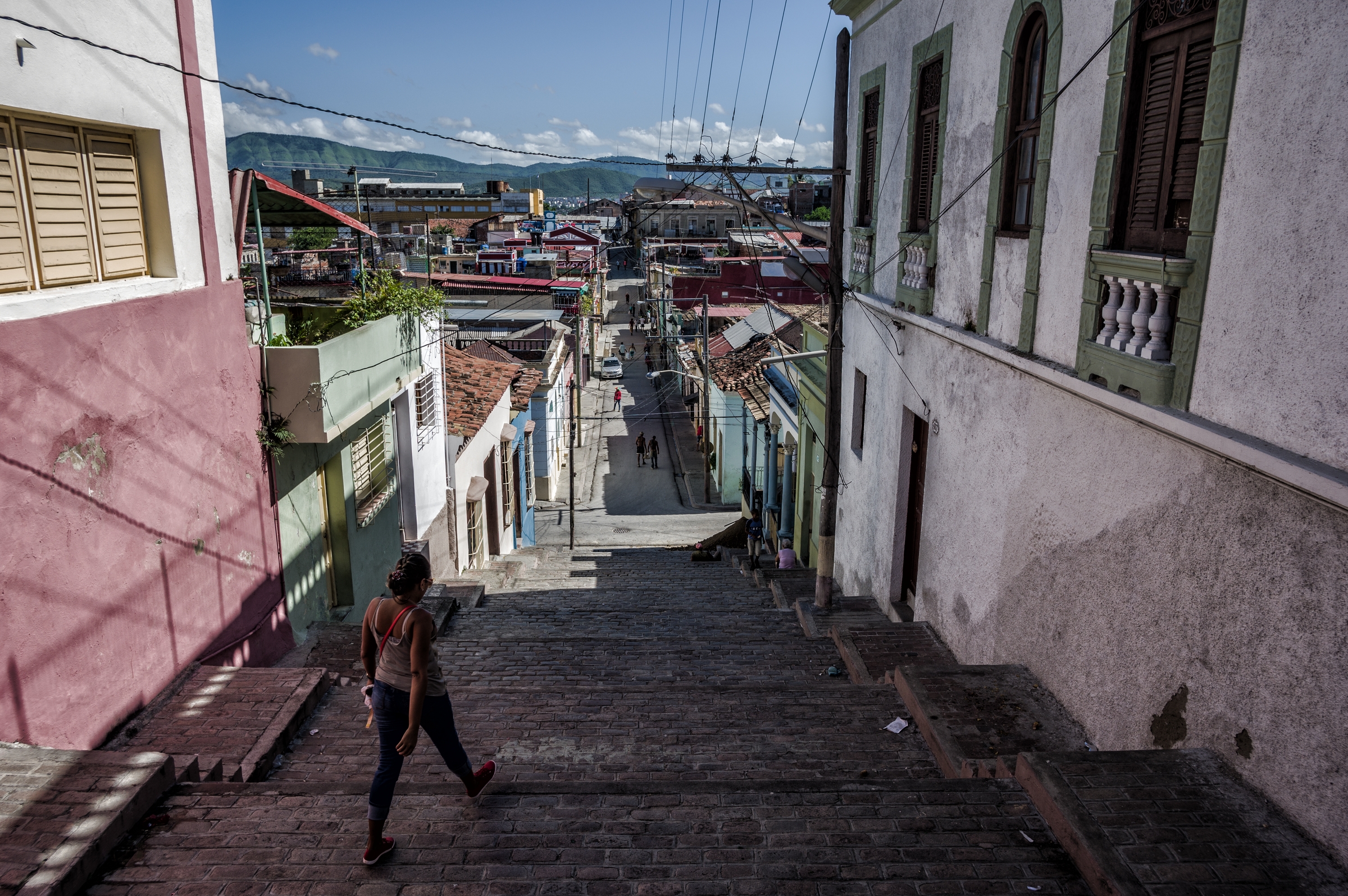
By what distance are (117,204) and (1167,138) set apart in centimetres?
694

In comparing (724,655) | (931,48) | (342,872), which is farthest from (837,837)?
(931,48)

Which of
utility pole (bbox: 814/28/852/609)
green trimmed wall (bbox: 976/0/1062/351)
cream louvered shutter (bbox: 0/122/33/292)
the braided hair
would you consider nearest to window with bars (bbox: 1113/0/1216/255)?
green trimmed wall (bbox: 976/0/1062/351)

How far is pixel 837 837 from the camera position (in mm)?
4332

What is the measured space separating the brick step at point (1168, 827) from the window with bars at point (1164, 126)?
2788mm

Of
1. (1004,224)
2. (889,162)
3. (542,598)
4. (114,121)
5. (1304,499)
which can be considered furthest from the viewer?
(542,598)

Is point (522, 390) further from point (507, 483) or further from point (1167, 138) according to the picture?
point (1167, 138)

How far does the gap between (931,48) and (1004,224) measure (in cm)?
256

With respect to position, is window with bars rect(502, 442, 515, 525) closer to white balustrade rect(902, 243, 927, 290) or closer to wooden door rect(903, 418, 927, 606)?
wooden door rect(903, 418, 927, 606)

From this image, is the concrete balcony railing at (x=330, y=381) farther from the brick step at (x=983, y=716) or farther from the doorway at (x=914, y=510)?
the doorway at (x=914, y=510)

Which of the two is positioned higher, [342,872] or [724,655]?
[342,872]

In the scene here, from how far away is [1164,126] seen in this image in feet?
16.4

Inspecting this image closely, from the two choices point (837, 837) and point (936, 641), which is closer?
point (837, 837)

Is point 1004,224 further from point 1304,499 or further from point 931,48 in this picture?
point 1304,499

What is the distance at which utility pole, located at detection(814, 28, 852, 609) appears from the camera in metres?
10.3
